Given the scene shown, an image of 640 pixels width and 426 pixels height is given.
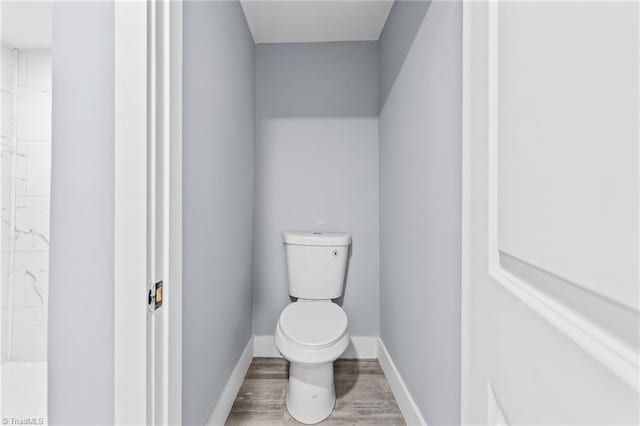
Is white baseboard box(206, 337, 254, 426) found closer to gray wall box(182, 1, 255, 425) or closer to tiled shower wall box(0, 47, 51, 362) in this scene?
gray wall box(182, 1, 255, 425)

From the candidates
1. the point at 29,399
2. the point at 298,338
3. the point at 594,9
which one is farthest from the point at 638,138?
the point at 298,338

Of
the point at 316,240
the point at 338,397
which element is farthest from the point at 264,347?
the point at 316,240

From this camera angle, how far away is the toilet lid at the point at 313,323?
1.70 meters

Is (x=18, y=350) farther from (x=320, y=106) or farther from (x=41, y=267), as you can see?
(x=320, y=106)

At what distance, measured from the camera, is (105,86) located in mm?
772

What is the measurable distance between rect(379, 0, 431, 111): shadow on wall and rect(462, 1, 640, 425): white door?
113cm

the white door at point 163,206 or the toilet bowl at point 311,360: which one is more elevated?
Answer: the white door at point 163,206

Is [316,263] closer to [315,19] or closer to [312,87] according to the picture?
[312,87]

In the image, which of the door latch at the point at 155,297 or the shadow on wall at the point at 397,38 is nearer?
the door latch at the point at 155,297

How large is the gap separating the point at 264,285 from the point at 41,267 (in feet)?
5.80

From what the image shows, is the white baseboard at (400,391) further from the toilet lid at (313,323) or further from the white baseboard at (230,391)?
the white baseboard at (230,391)

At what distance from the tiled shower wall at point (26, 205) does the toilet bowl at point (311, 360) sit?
3.51 ft

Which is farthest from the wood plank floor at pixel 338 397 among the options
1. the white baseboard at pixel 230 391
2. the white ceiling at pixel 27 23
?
the white ceiling at pixel 27 23

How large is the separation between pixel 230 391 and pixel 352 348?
93 cm
